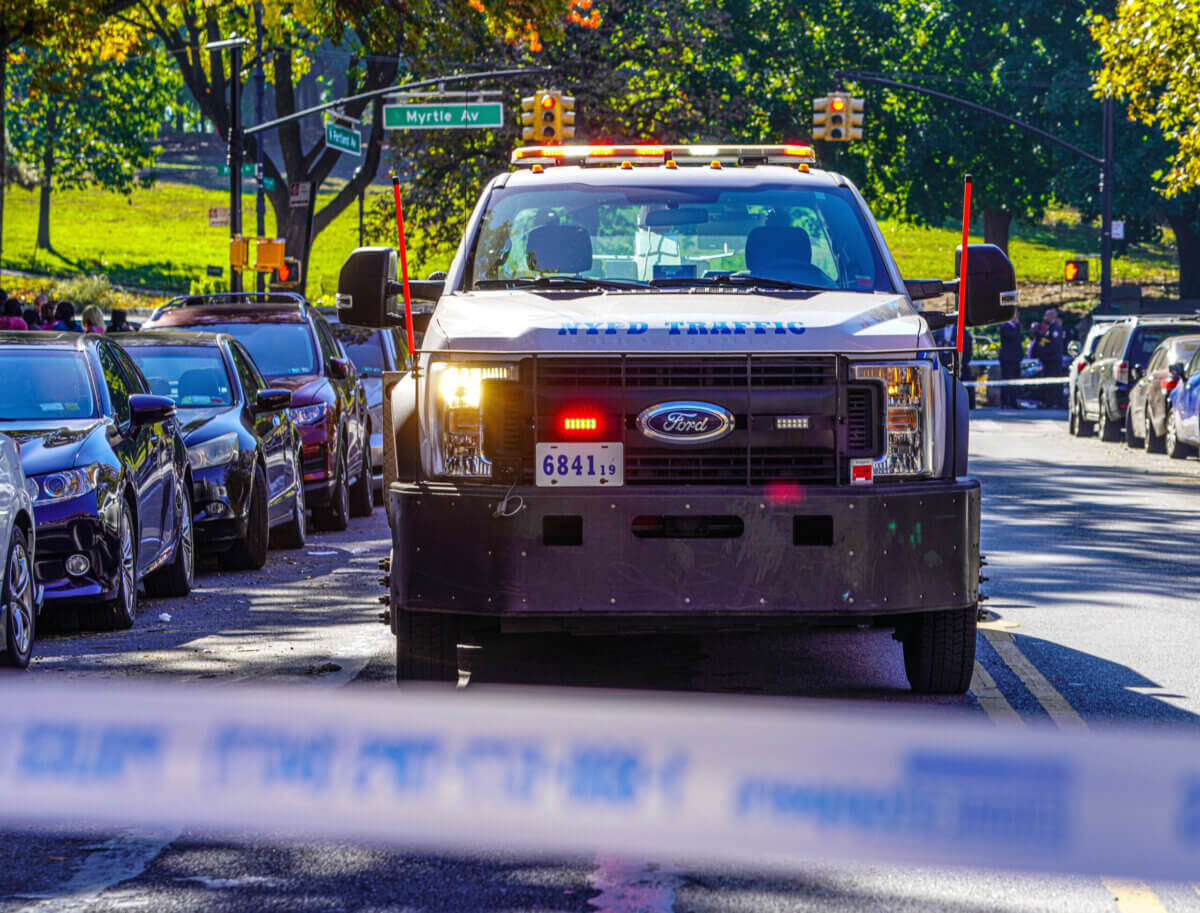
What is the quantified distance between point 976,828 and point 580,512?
5.00m

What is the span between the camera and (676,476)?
7.25 m

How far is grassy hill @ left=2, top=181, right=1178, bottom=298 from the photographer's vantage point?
262 ft

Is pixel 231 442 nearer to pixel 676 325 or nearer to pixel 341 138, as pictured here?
pixel 676 325

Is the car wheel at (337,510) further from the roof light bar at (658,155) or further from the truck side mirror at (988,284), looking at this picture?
the truck side mirror at (988,284)

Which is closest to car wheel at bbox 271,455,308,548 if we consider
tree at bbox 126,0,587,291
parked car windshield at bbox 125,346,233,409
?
parked car windshield at bbox 125,346,233,409

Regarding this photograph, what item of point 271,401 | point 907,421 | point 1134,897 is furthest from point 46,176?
point 1134,897

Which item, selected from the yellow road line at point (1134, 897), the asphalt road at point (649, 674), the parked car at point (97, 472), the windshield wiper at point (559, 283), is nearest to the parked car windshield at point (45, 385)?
the parked car at point (97, 472)

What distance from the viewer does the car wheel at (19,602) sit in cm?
886

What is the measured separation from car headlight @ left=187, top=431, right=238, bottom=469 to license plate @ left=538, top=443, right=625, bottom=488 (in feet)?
21.6

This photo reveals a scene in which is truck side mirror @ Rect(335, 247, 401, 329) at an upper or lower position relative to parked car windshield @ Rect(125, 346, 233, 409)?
upper

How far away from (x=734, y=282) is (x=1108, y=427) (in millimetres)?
23290

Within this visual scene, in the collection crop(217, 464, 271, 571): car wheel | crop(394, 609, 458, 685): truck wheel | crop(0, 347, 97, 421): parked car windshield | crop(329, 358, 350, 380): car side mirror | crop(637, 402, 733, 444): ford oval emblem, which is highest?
crop(637, 402, 733, 444): ford oval emblem

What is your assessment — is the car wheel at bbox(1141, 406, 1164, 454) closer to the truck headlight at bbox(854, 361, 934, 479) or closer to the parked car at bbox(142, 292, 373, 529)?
the parked car at bbox(142, 292, 373, 529)

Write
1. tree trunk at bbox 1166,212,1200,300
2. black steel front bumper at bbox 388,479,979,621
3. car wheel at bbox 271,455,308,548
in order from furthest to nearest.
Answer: tree trunk at bbox 1166,212,1200,300, car wheel at bbox 271,455,308,548, black steel front bumper at bbox 388,479,979,621
